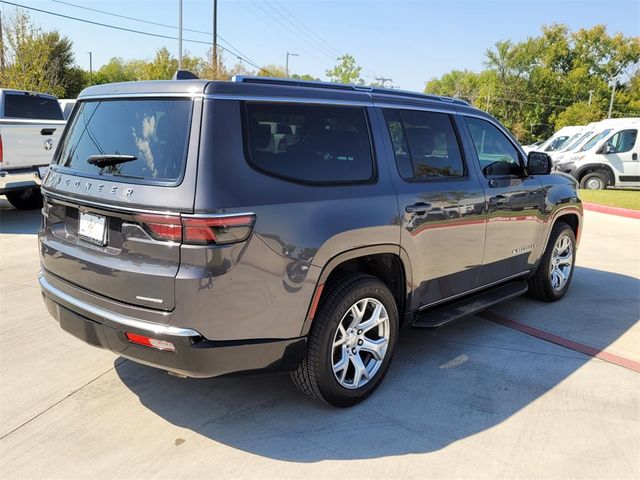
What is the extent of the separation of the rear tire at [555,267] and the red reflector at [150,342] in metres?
3.94

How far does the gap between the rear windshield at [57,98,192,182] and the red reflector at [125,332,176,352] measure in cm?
80

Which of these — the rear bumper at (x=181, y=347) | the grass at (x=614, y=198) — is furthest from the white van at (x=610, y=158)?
the rear bumper at (x=181, y=347)

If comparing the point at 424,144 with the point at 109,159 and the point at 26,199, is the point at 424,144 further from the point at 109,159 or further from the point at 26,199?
the point at 26,199

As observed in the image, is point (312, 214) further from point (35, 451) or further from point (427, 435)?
point (35, 451)

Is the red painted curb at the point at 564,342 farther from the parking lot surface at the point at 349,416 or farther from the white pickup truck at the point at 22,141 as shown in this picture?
the white pickup truck at the point at 22,141

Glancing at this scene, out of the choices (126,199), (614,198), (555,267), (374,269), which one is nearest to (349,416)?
(374,269)

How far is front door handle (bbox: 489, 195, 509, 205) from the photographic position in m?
4.34

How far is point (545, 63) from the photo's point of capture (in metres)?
76.6

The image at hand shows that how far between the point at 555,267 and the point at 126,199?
4426 mm

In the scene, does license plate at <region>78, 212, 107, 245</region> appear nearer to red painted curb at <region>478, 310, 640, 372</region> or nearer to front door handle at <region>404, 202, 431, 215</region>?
front door handle at <region>404, 202, 431, 215</region>

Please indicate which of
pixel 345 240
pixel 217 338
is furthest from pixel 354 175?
pixel 217 338

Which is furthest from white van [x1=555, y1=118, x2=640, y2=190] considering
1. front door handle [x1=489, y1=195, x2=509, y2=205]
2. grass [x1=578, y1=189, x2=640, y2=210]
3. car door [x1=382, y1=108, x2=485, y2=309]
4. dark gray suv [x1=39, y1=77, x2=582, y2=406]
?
dark gray suv [x1=39, y1=77, x2=582, y2=406]

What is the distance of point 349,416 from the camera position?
3.27 metres

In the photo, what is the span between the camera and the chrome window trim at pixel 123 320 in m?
2.61
